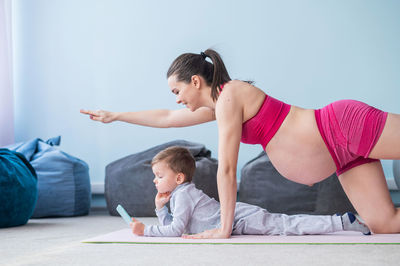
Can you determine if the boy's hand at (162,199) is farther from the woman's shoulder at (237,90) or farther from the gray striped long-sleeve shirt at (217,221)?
the woman's shoulder at (237,90)

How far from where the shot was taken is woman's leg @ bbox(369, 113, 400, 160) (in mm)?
1802

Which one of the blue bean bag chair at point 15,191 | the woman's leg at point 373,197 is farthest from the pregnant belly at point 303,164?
the blue bean bag chair at point 15,191

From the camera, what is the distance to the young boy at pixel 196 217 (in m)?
1.99

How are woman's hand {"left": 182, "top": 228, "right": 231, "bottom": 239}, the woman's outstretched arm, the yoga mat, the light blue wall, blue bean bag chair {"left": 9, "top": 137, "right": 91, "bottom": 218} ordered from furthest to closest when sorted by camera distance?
the light blue wall
blue bean bag chair {"left": 9, "top": 137, "right": 91, "bottom": 218}
the woman's outstretched arm
woman's hand {"left": 182, "top": 228, "right": 231, "bottom": 239}
the yoga mat

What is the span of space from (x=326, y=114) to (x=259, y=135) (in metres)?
0.27

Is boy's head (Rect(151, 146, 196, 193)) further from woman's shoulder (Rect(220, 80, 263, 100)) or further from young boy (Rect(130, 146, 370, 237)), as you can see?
woman's shoulder (Rect(220, 80, 263, 100))

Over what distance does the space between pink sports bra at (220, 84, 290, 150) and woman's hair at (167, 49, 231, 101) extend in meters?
0.18

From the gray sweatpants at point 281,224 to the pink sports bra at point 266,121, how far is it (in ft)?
1.10

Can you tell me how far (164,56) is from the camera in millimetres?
3893

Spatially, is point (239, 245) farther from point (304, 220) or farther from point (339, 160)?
point (339, 160)

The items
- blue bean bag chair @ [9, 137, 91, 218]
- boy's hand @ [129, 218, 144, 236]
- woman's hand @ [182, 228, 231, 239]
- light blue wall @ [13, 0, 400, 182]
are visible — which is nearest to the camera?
woman's hand @ [182, 228, 231, 239]

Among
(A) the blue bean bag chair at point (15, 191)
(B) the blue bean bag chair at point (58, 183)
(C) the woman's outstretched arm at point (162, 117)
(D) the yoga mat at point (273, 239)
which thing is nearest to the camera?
(D) the yoga mat at point (273, 239)

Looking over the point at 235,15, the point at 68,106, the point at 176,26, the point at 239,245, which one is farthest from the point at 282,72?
the point at 239,245

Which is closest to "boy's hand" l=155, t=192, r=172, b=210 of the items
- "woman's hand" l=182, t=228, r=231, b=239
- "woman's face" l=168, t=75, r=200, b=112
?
"woman's hand" l=182, t=228, r=231, b=239
